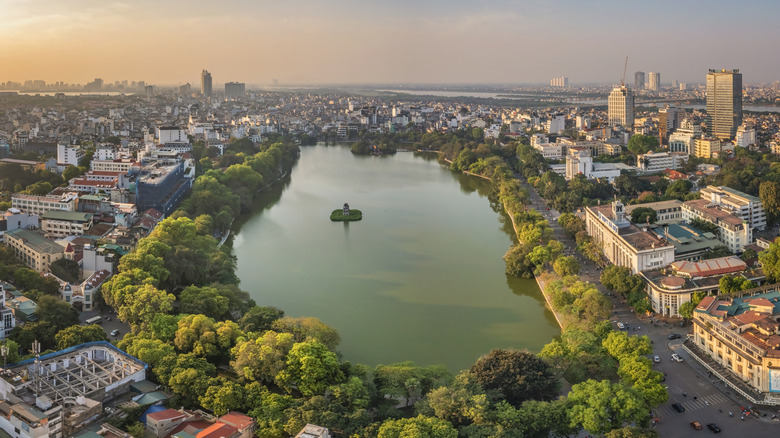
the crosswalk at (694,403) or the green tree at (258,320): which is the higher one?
the green tree at (258,320)

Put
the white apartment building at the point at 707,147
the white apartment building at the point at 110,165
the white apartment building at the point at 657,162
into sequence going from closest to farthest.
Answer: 1. the white apartment building at the point at 110,165
2. the white apartment building at the point at 657,162
3. the white apartment building at the point at 707,147

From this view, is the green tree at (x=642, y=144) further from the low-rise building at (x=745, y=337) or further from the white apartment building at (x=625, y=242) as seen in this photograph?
the low-rise building at (x=745, y=337)

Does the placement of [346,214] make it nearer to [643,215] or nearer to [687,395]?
[643,215]

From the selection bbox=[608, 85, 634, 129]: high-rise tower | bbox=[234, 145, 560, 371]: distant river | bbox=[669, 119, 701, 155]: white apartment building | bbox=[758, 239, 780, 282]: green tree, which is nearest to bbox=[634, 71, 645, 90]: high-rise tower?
bbox=[608, 85, 634, 129]: high-rise tower

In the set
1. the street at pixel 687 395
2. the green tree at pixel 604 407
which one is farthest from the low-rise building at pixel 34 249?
the street at pixel 687 395

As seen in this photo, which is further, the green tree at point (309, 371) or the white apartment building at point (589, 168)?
the white apartment building at point (589, 168)

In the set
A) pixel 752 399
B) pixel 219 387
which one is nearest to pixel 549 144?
pixel 752 399

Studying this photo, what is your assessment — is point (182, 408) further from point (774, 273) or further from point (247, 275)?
point (774, 273)

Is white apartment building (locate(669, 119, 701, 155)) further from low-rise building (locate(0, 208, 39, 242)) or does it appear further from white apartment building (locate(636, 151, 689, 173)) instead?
low-rise building (locate(0, 208, 39, 242))
